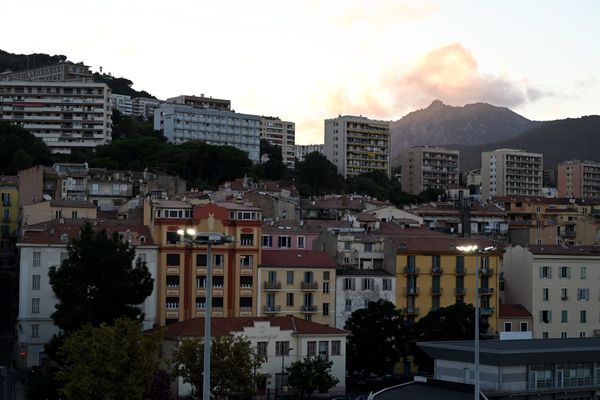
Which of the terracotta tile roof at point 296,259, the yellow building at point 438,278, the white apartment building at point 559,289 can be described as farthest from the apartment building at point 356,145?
the terracotta tile roof at point 296,259

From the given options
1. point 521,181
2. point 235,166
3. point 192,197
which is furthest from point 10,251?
point 521,181

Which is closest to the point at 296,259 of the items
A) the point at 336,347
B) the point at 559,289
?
the point at 336,347

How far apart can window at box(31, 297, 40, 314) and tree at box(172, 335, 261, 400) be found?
17.8 metres

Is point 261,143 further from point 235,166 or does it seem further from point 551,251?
point 551,251

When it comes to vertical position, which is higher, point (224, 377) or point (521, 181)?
point (521, 181)

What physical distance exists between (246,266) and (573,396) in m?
26.9

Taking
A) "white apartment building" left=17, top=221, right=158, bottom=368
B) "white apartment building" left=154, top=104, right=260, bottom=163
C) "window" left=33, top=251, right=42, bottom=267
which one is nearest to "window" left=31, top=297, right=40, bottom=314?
"white apartment building" left=17, top=221, right=158, bottom=368

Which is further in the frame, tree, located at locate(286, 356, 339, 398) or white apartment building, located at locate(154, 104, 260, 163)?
white apartment building, located at locate(154, 104, 260, 163)

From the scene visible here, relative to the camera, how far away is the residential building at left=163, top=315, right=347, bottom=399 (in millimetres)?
66688

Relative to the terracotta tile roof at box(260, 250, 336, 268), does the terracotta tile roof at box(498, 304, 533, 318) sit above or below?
below

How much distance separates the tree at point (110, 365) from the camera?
55031 mm

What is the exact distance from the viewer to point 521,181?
199m

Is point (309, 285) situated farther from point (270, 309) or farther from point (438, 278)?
point (438, 278)

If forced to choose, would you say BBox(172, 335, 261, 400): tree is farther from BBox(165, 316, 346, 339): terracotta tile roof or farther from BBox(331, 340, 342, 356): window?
BBox(331, 340, 342, 356): window
